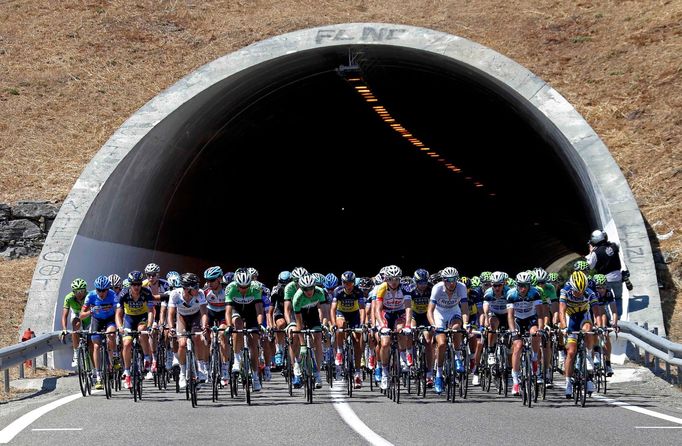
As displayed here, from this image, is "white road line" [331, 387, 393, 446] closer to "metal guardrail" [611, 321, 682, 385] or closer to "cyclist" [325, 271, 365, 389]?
"cyclist" [325, 271, 365, 389]

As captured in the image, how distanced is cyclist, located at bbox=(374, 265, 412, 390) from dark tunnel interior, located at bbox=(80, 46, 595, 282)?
7.78 meters

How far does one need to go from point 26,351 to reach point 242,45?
71.5 ft

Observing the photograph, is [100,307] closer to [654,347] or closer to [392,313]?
[392,313]

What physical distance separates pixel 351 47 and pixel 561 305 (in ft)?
32.7

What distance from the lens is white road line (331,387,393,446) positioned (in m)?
10.4

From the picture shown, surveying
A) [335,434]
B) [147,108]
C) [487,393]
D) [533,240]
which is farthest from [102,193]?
[533,240]

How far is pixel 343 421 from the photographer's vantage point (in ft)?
39.8

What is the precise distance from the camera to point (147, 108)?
897 inches

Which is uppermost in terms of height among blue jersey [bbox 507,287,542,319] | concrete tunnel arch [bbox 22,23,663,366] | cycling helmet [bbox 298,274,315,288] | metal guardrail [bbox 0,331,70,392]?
concrete tunnel arch [bbox 22,23,663,366]

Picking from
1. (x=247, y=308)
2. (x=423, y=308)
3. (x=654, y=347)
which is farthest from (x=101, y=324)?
(x=654, y=347)

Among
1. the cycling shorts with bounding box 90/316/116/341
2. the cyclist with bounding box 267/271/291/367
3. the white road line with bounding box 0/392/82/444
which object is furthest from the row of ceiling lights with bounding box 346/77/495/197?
the white road line with bounding box 0/392/82/444

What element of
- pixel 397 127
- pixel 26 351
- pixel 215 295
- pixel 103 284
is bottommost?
pixel 26 351

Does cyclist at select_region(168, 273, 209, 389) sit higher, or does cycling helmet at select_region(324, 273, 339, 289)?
cycling helmet at select_region(324, 273, 339, 289)

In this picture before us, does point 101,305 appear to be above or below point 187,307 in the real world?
above
